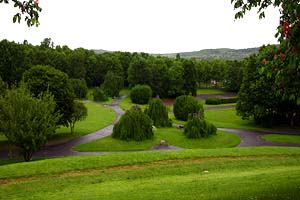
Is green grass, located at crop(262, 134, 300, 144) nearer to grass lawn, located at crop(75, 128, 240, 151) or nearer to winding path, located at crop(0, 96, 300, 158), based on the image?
winding path, located at crop(0, 96, 300, 158)

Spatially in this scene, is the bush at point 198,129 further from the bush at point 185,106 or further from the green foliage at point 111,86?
the green foliage at point 111,86

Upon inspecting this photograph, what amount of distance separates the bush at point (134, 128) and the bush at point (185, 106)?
15.6m

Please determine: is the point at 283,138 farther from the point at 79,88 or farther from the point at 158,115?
the point at 79,88

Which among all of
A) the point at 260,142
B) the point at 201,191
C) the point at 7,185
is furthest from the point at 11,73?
the point at 201,191

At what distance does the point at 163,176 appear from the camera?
61.3 feet

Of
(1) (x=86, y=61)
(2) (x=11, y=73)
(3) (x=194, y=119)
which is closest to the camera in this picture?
(3) (x=194, y=119)

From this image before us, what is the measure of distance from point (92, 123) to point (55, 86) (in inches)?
506

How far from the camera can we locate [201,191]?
Answer: 14000mm

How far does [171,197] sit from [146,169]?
6671 mm

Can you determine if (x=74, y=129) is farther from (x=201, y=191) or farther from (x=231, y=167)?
(x=201, y=191)

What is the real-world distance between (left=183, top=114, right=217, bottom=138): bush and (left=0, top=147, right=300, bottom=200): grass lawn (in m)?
13.6

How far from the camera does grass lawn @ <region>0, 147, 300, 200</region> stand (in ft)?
45.5

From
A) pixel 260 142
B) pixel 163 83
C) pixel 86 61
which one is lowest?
pixel 260 142

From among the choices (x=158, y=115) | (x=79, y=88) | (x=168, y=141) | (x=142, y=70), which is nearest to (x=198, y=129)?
(x=168, y=141)
